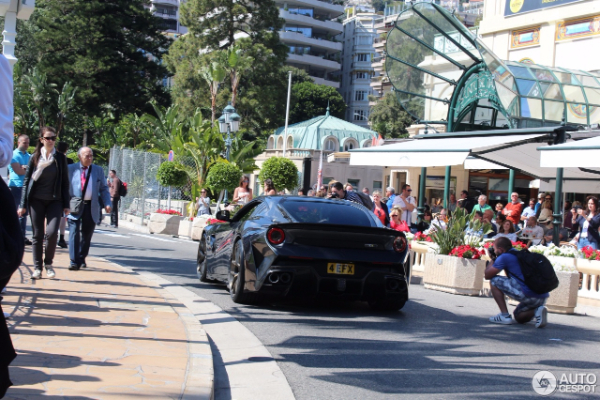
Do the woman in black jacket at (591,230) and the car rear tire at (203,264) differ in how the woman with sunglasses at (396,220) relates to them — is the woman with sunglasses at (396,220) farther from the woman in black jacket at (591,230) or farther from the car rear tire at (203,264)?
the car rear tire at (203,264)

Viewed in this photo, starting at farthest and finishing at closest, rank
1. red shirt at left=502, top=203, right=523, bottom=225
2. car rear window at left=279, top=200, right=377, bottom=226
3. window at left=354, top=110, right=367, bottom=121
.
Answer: window at left=354, top=110, right=367, bottom=121
red shirt at left=502, top=203, right=523, bottom=225
car rear window at left=279, top=200, right=377, bottom=226

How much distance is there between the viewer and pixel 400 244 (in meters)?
8.54

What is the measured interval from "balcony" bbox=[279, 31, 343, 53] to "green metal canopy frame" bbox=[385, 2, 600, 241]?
269ft

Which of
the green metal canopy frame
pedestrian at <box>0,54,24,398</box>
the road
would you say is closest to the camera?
pedestrian at <box>0,54,24,398</box>

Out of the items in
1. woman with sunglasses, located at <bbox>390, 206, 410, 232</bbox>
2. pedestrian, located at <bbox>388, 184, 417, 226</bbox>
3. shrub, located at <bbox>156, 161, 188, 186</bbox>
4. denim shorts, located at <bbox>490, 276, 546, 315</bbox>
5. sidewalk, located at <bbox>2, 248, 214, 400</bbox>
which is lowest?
sidewalk, located at <bbox>2, 248, 214, 400</bbox>

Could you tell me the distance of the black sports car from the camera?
8086 millimetres

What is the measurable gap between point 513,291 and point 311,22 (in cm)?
10429

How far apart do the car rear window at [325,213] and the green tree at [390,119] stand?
73.1 metres

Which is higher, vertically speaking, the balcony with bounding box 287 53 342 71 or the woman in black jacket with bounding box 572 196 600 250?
the balcony with bounding box 287 53 342 71

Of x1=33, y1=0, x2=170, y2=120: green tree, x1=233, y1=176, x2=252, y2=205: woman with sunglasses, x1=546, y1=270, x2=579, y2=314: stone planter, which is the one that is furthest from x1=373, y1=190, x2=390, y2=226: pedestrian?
x1=33, y1=0, x2=170, y2=120: green tree

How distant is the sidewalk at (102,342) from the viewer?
4500 mm

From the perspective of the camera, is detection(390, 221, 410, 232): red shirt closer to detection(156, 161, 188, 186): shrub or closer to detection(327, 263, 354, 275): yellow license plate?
detection(327, 263, 354, 275): yellow license plate

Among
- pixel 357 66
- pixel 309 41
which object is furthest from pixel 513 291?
pixel 357 66

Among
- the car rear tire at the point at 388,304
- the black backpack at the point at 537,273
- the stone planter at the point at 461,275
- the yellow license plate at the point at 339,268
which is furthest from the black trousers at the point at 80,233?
the black backpack at the point at 537,273
